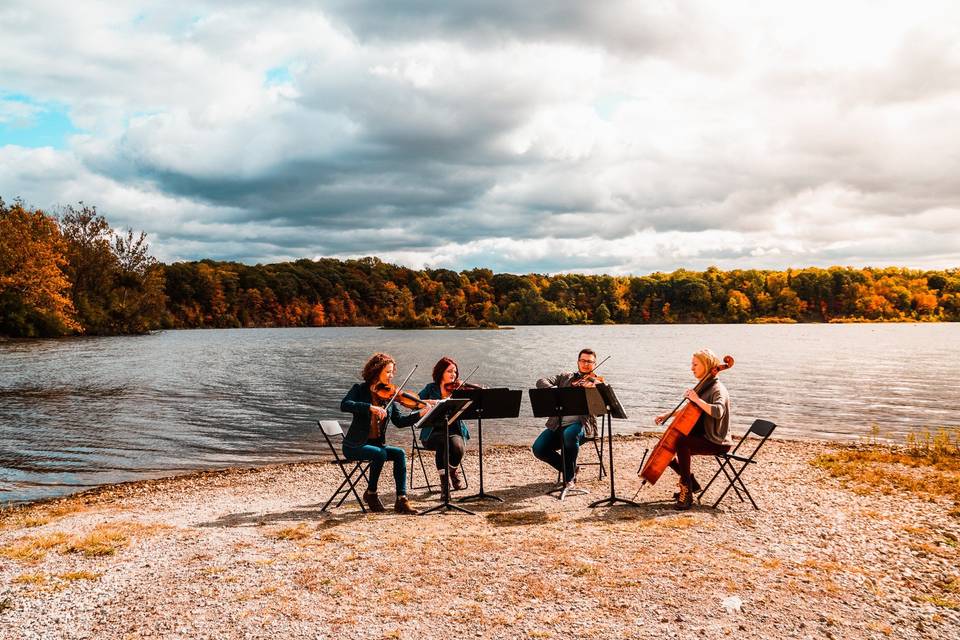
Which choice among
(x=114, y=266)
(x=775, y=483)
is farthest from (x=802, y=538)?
(x=114, y=266)

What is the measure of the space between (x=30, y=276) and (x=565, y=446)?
67.9m

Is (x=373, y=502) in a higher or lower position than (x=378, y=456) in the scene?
lower

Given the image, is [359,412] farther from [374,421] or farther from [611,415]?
[611,415]

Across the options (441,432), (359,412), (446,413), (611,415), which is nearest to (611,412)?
(611,415)

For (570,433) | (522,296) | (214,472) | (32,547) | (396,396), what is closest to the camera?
(32,547)

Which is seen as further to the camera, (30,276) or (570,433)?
(30,276)

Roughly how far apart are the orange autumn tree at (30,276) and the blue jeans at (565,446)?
66827 mm

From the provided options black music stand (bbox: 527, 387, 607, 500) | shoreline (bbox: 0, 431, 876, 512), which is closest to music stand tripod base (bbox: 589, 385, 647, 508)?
black music stand (bbox: 527, 387, 607, 500)

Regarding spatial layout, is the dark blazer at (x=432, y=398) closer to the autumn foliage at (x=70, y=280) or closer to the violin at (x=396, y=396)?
the violin at (x=396, y=396)

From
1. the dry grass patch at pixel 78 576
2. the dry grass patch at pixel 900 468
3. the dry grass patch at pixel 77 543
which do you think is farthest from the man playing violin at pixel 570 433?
the dry grass patch at pixel 78 576

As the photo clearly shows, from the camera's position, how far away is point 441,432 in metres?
9.34

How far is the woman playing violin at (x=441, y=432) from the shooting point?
357 inches

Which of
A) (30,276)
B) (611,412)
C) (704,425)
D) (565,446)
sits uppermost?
(30,276)

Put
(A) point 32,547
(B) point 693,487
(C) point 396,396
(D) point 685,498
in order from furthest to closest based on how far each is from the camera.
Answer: (B) point 693,487 < (C) point 396,396 < (D) point 685,498 < (A) point 32,547
